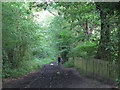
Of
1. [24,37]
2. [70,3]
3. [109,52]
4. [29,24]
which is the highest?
[70,3]

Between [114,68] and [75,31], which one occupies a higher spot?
[75,31]

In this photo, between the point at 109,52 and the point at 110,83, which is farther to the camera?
the point at 109,52

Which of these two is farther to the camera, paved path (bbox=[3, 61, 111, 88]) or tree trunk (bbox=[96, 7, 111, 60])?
tree trunk (bbox=[96, 7, 111, 60])

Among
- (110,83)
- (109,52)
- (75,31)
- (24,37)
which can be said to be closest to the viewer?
(110,83)

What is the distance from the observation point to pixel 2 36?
340 inches

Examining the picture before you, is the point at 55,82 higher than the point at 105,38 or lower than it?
lower

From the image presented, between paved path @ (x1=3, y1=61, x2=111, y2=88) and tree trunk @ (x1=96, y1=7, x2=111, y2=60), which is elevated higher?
tree trunk @ (x1=96, y1=7, x2=111, y2=60)

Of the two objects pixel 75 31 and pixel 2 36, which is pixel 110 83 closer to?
pixel 2 36

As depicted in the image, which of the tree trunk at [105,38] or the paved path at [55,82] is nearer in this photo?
the paved path at [55,82]

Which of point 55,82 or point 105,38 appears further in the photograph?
point 105,38

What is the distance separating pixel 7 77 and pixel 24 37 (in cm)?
369

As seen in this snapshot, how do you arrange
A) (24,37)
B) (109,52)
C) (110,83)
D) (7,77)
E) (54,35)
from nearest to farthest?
(110,83) < (109,52) < (7,77) < (24,37) < (54,35)

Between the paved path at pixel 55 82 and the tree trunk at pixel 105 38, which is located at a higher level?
the tree trunk at pixel 105 38

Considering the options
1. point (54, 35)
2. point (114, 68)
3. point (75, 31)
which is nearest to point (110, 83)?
point (114, 68)
